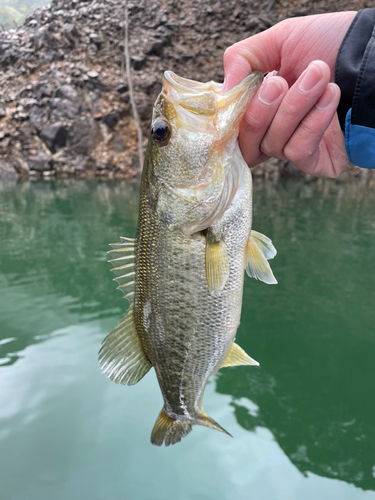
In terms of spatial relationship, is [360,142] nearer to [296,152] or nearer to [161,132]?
[296,152]

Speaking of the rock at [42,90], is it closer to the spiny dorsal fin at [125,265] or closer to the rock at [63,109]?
the rock at [63,109]

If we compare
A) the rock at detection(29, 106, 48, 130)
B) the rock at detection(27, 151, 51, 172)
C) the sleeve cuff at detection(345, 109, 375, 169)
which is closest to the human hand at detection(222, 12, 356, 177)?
the sleeve cuff at detection(345, 109, 375, 169)

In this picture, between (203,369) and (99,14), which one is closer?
(203,369)

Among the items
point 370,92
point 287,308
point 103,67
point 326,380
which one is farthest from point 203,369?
point 103,67

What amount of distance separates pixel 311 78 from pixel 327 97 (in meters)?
0.15

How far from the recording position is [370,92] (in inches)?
54.7

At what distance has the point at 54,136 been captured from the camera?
783 inches

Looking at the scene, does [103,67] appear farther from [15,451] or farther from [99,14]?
[15,451]

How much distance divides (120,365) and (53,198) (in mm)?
13306

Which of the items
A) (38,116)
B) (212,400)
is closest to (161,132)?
(212,400)

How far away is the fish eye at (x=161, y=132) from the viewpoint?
1.36 m

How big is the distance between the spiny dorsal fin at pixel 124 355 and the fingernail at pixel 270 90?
103cm

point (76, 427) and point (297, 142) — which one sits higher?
point (297, 142)

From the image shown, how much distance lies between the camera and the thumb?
1570mm
